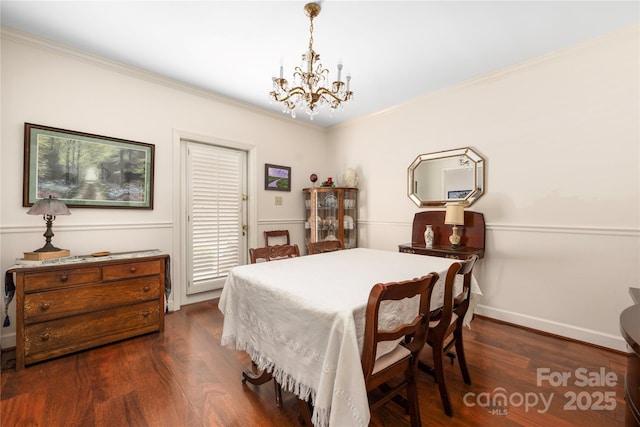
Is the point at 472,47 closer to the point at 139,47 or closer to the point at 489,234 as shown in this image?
the point at 489,234

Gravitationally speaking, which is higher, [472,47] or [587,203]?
[472,47]

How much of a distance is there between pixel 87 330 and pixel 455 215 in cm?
360

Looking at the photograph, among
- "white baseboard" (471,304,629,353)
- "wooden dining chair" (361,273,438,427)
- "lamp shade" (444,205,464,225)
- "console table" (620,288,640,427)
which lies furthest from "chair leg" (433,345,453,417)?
"white baseboard" (471,304,629,353)

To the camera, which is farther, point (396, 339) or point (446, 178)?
point (446, 178)

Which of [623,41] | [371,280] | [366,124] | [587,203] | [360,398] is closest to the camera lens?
[360,398]

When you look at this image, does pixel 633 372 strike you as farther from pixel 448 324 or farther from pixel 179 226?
pixel 179 226

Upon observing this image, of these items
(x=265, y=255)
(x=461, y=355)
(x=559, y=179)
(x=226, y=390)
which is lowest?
(x=226, y=390)

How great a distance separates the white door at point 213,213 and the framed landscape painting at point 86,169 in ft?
1.70

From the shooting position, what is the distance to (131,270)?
8.21 feet

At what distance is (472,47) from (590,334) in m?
2.83

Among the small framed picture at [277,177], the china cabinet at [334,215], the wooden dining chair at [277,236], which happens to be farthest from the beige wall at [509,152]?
the wooden dining chair at [277,236]

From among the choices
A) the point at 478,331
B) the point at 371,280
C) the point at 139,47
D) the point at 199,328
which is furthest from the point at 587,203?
the point at 139,47

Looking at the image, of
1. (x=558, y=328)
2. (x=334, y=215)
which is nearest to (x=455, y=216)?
(x=558, y=328)

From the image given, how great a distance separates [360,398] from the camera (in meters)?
1.08
